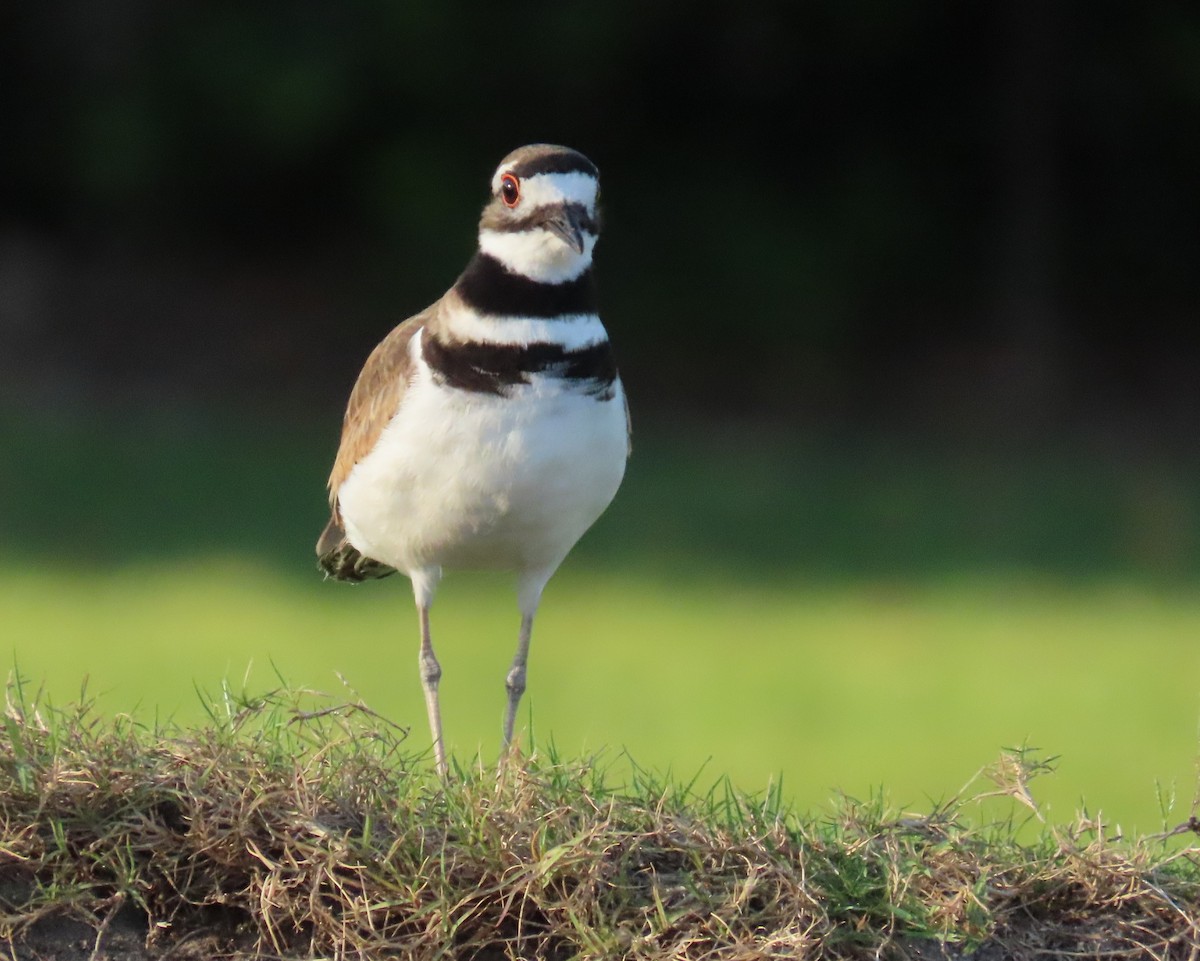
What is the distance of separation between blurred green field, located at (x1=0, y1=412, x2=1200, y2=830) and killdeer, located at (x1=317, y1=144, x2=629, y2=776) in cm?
279

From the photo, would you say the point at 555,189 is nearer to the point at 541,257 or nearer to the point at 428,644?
the point at 541,257

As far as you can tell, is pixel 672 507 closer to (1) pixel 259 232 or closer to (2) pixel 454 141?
(2) pixel 454 141

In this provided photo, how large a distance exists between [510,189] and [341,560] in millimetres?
1589

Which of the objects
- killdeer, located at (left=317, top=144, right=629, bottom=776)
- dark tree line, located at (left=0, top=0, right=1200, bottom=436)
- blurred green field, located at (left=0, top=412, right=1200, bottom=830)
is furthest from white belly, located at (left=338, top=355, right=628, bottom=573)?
dark tree line, located at (left=0, top=0, right=1200, bottom=436)

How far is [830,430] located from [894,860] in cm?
1322

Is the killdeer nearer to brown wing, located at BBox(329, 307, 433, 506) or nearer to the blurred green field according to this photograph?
brown wing, located at BBox(329, 307, 433, 506)

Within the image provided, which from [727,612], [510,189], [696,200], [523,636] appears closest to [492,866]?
[523,636]

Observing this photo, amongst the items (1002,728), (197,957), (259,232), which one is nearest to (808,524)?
(1002,728)

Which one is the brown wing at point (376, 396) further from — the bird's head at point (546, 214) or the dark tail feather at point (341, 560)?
the bird's head at point (546, 214)

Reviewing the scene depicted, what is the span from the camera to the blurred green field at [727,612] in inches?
341

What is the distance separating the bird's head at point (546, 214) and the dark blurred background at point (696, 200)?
11806 millimetres

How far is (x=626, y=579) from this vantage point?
11633mm

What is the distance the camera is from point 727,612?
10.9 meters

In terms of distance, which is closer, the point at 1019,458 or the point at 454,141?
the point at 1019,458
